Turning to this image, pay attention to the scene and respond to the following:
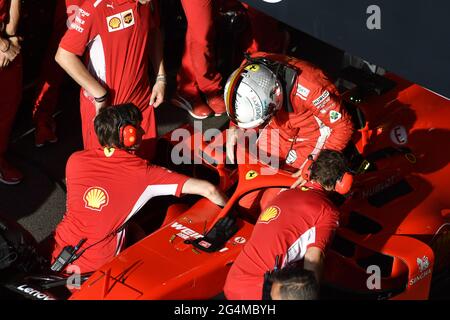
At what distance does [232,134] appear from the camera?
5969mm

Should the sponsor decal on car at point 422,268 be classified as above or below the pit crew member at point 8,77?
below

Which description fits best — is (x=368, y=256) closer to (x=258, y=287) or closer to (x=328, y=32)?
(x=258, y=287)

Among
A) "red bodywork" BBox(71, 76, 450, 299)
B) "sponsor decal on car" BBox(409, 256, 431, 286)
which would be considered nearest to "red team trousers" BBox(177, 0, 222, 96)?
"red bodywork" BBox(71, 76, 450, 299)

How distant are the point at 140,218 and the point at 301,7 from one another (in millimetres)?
1760

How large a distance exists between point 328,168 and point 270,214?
43cm

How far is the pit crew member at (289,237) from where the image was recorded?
4.87m

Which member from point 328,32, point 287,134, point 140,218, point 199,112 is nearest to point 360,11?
point 328,32

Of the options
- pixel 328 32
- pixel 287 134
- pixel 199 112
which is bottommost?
pixel 199 112

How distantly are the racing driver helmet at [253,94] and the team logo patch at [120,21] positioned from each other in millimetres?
897

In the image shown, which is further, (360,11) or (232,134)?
(232,134)

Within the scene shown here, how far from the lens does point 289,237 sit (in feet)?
16.1

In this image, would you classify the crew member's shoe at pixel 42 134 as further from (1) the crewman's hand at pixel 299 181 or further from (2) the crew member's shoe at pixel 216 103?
(1) the crewman's hand at pixel 299 181

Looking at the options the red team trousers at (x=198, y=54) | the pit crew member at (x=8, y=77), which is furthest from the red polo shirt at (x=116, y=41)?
the red team trousers at (x=198, y=54)

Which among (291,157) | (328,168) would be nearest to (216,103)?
(291,157)
